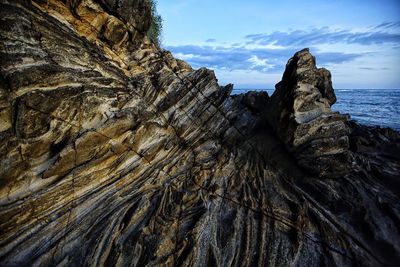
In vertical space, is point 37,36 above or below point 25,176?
above

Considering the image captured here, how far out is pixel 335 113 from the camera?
45.1 feet

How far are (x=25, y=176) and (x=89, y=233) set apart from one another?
258 centimetres

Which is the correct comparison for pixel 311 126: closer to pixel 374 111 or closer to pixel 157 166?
pixel 157 166

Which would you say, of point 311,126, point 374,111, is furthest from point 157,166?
point 374,111

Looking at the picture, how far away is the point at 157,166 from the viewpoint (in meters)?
11.9

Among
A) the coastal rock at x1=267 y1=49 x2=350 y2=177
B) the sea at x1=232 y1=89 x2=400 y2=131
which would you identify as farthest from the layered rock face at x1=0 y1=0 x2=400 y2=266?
the sea at x1=232 y1=89 x2=400 y2=131

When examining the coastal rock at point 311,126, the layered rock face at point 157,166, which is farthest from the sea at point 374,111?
the layered rock face at point 157,166

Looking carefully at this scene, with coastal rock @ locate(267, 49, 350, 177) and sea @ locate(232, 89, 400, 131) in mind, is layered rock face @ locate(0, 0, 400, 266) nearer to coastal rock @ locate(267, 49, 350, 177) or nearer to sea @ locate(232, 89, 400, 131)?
coastal rock @ locate(267, 49, 350, 177)

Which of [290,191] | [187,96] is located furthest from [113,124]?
[290,191]

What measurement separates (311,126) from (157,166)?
683 cm

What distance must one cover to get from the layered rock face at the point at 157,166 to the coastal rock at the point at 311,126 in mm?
63

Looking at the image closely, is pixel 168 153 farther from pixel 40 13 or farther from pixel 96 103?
pixel 40 13

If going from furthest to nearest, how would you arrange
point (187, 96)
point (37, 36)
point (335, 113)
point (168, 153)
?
point (187, 96) < point (335, 113) < point (168, 153) < point (37, 36)

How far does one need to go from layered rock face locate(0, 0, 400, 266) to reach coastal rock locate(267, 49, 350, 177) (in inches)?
2.5
